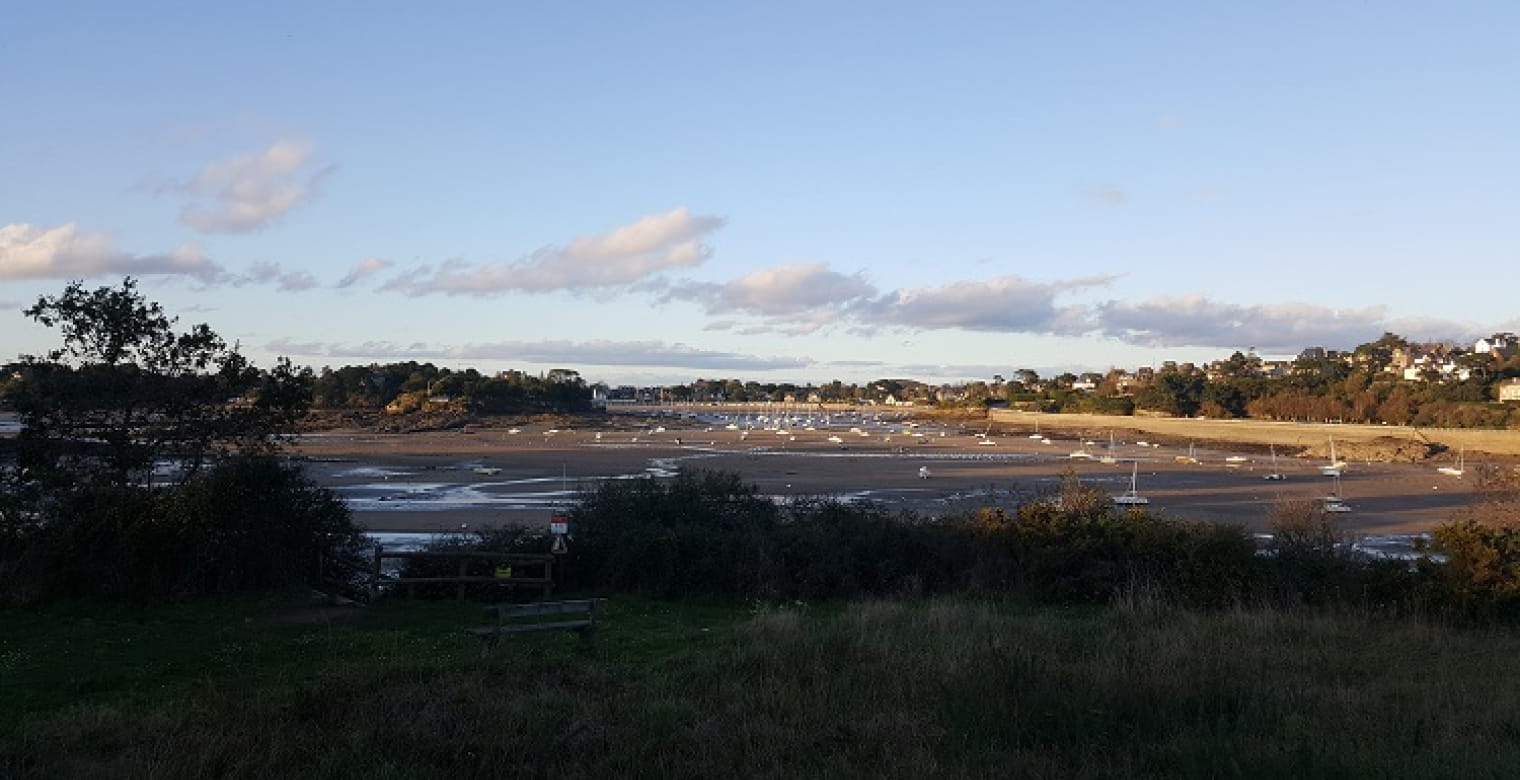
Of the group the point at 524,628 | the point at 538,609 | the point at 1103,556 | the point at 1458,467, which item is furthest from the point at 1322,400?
the point at 524,628

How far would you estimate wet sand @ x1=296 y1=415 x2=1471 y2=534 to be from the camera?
131 ft

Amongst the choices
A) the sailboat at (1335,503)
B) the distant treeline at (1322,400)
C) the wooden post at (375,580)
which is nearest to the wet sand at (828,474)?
the sailboat at (1335,503)

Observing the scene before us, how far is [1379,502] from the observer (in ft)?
158

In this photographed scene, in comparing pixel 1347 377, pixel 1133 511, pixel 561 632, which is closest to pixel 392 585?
pixel 561 632

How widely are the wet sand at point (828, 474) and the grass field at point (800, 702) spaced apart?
1236 centimetres

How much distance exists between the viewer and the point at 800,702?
9773mm

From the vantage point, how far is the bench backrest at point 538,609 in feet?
42.1

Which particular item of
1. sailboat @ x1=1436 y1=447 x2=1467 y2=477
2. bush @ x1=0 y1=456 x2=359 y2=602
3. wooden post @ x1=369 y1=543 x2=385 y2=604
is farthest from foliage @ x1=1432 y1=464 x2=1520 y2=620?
sailboat @ x1=1436 y1=447 x2=1467 y2=477

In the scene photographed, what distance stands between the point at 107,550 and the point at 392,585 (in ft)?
14.2

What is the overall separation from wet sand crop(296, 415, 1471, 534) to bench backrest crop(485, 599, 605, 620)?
43.1 ft

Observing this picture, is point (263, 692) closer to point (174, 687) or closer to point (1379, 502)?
point (174, 687)

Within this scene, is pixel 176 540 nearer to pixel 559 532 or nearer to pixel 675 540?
pixel 559 532

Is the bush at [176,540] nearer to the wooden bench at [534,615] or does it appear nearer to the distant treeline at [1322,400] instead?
the wooden bench at [534,615]

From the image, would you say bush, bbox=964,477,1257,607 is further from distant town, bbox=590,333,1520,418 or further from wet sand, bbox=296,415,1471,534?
distant town, bbox=590,333,1520,418
